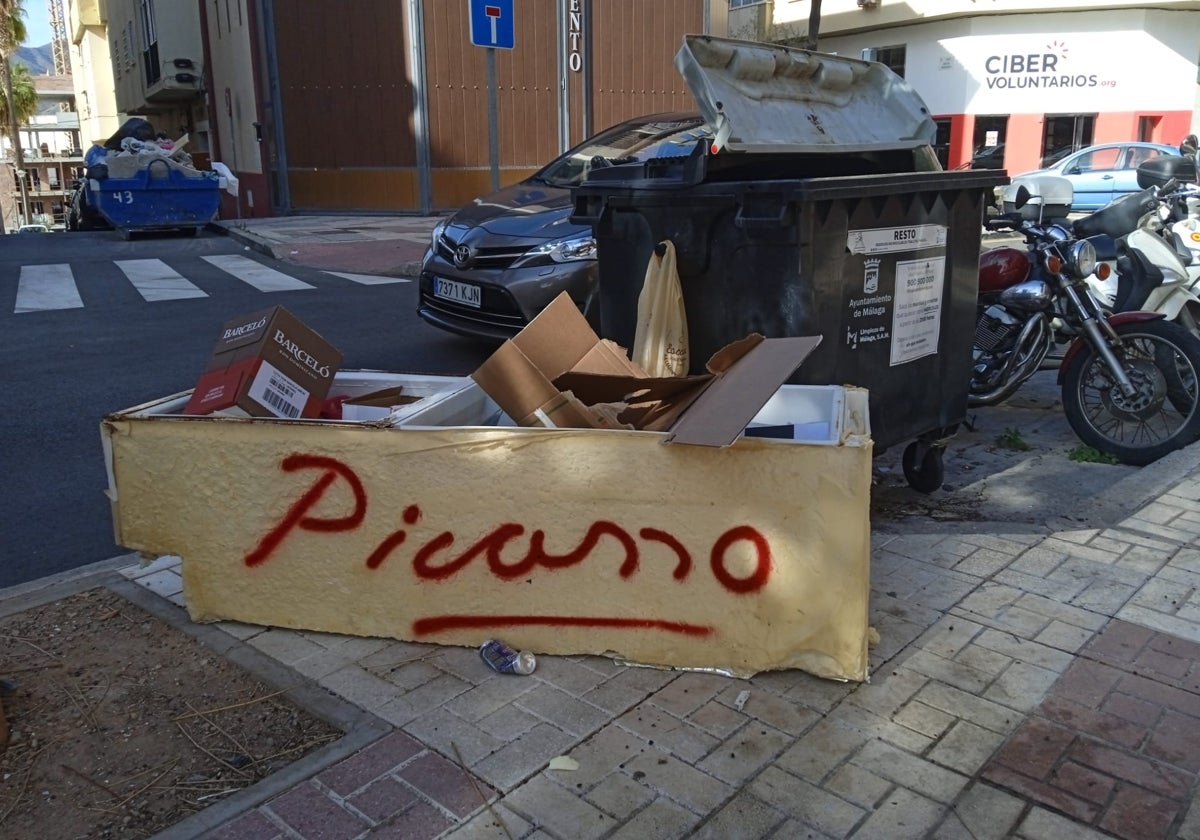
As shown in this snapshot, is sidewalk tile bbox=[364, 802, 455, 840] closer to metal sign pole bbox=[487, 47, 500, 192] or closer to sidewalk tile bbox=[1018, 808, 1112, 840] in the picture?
sidewalk tile bbox=[1018, 808, 1112, 840]

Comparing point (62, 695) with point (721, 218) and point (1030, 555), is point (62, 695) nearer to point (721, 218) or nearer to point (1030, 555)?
point (721, 218)

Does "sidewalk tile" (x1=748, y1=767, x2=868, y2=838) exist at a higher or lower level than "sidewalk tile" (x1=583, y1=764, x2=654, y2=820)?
lower

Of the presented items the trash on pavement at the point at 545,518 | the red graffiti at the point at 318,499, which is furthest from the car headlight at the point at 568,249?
the red graffiti at the point at 318,499

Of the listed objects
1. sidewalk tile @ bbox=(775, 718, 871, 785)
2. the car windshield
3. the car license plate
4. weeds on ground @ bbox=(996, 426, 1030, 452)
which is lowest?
weeds on ground @ bbox=(996, 426, 1030, 452)

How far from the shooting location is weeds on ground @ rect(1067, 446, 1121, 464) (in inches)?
199

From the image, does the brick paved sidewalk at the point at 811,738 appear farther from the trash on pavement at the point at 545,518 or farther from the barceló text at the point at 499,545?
the barceló text at the point at 499,545

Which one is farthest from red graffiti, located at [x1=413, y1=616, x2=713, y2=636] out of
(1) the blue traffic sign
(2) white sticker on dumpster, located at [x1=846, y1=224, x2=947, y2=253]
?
(1) the blue traffic sign

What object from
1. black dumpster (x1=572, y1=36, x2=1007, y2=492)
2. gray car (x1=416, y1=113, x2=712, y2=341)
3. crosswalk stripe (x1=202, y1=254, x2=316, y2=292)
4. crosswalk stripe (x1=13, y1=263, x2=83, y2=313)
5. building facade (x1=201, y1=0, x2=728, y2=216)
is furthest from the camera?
building facade (x1=201, y1=0, x2=728, y2=216)

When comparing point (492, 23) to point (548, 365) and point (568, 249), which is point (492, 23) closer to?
point (568, 249)

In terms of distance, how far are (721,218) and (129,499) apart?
226 centimetres

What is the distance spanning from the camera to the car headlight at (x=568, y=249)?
6.51 m

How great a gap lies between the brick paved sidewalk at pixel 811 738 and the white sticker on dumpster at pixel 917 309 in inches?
43.3

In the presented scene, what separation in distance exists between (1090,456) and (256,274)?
372 inches

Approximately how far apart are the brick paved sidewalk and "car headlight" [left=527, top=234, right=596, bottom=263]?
3602mm
